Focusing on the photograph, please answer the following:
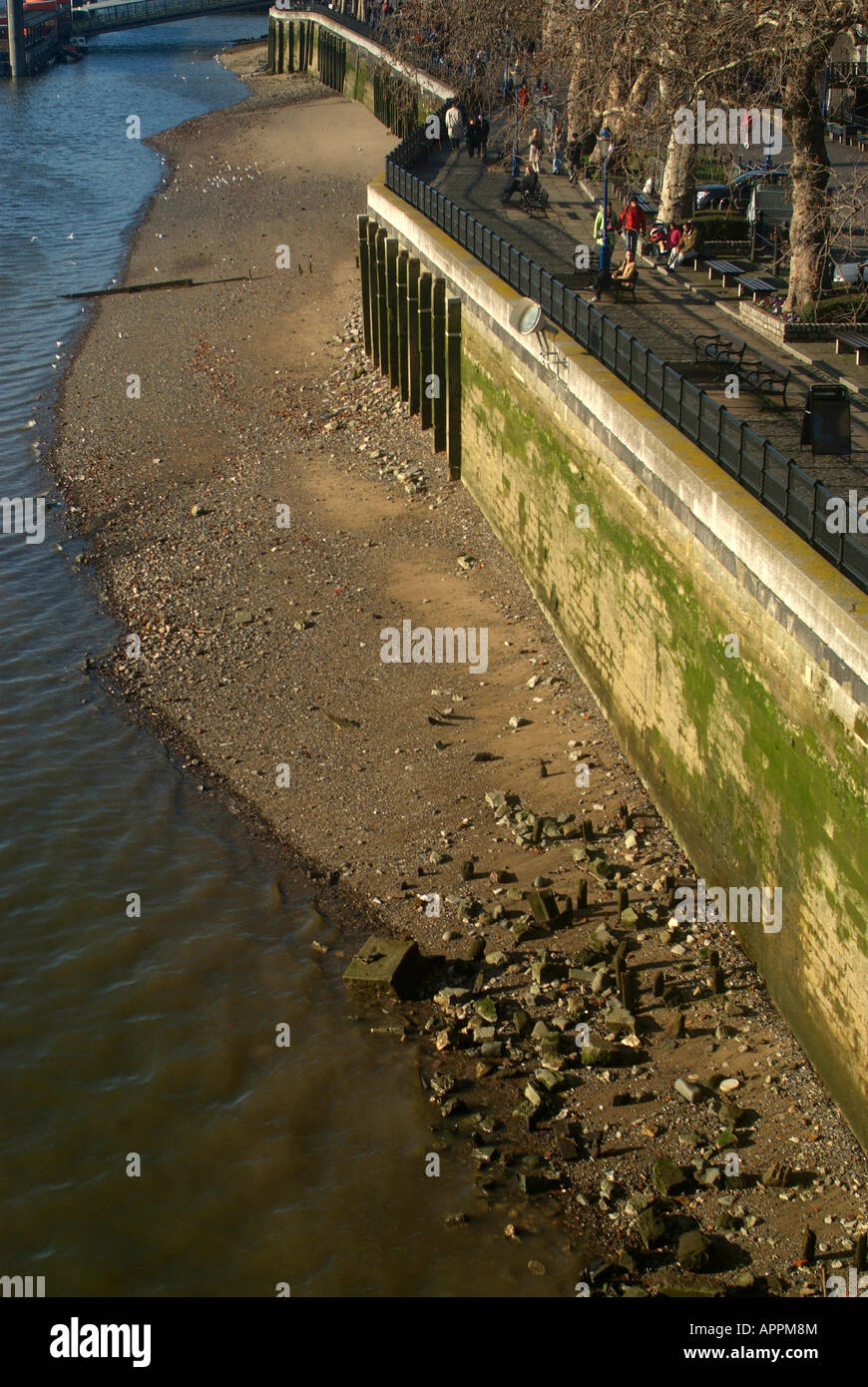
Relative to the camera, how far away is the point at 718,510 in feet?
46.2

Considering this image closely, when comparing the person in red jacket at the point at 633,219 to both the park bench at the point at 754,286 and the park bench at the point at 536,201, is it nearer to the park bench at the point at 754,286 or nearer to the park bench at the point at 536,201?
the park bench at the point at 754,286

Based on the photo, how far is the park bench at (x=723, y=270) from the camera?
22.7 m

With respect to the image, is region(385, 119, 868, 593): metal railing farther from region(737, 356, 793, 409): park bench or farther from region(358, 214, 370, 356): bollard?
region(358, 214, 370, 356): bollard

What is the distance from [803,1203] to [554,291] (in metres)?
13.6

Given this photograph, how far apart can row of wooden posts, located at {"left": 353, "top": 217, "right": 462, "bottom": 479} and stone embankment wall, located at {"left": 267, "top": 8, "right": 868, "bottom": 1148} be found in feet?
6.23

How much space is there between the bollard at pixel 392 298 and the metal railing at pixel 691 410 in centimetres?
291

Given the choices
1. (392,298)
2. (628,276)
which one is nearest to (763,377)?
(628,276)

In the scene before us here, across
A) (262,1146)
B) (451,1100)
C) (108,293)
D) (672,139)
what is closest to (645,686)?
(451,1100)

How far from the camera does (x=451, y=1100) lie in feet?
42.6

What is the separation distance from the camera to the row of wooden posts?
81.9 feet

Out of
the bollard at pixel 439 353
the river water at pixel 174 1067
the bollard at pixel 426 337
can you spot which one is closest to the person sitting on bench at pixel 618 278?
the bollard at pixel 439 353

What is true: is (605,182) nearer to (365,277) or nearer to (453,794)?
(453,794)
